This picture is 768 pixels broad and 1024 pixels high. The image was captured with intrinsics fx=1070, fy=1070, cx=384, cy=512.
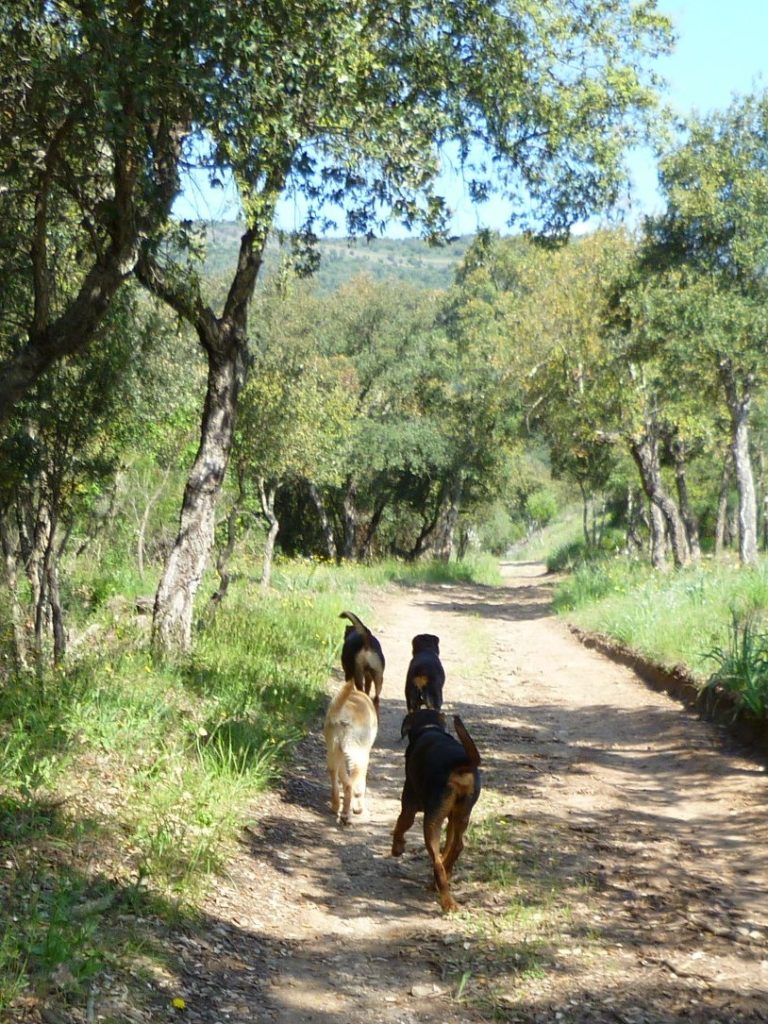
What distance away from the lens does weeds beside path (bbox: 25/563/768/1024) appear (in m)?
4.95

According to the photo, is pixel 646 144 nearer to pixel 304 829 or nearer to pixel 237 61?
pixel 237 61

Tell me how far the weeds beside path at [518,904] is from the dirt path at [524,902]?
0.01m

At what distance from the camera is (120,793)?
6.72 metres

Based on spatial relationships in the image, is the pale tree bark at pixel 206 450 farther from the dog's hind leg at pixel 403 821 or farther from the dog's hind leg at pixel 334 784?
the dog's hind leg at pixel 403 821

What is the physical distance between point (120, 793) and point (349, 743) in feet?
5.42

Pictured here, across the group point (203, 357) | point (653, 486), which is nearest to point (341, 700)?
point (203, 357)

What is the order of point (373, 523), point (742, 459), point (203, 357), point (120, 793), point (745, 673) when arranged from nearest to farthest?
point (120, 793), point (745, 673), point (203, 357), point (742, 459), point (373, 523)

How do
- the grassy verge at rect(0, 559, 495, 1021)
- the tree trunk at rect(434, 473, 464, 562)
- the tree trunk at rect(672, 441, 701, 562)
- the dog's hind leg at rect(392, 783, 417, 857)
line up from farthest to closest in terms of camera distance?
the tree trunk at rect(434, 473, 464, 562), the tree trunk at rect(672, 441, 701, 562), the dog's hind leg at rect(392, 783, 417, 857), the grassy verge at rect(0, 559, 495, 1021)

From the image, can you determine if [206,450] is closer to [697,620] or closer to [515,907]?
[515,907]

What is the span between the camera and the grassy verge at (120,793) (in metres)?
4.74

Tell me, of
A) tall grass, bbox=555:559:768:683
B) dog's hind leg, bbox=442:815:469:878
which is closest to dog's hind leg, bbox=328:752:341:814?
dog's hind leg, bbox=442:815:469:878

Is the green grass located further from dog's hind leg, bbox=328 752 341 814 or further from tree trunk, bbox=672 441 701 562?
tree trunk, bbox=672 441 701 562

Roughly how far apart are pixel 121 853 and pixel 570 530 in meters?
92.2

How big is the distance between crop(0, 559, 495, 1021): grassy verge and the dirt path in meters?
0.30
